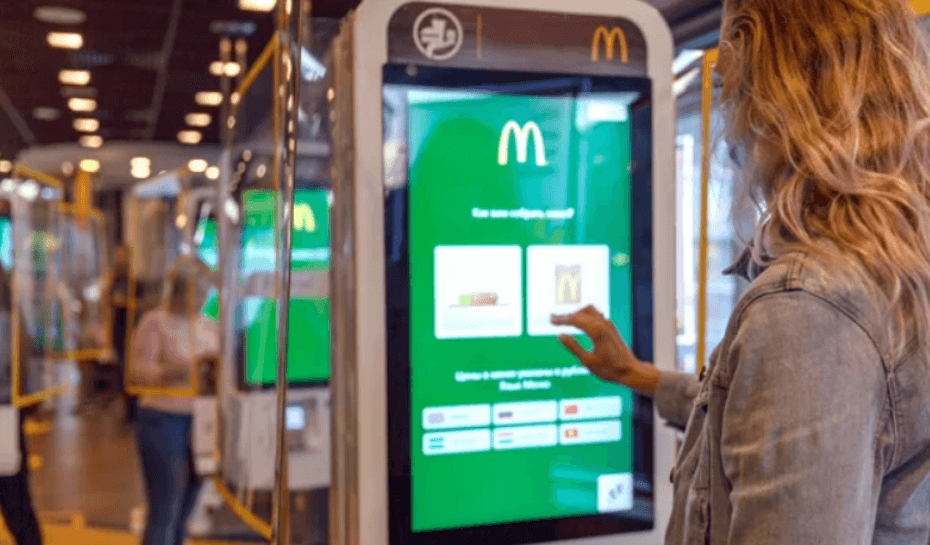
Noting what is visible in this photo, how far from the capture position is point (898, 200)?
932 mm

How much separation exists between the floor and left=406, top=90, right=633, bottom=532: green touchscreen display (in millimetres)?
3821

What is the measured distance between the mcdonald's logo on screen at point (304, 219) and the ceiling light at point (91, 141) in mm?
8796

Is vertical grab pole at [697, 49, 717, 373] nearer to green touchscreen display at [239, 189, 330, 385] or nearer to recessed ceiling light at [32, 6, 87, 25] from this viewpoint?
green touchscreen display at [239, 189, 330, 385]

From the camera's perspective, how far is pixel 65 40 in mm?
6582

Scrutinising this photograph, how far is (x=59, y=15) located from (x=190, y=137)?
5244mm

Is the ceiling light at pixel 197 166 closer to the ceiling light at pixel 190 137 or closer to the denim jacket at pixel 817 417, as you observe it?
the ceiling light at pixel 190 137

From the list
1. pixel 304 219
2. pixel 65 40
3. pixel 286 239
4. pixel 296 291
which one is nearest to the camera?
pixel 286 239

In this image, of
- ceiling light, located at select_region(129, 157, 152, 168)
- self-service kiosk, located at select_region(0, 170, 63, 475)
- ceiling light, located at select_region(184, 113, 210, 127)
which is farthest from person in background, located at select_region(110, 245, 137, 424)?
ceiling light, located at select_region(129, 157, 152, 168)

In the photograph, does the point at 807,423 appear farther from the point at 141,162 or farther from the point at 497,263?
the point at 141,162

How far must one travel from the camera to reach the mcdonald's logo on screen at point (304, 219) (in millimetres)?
2823

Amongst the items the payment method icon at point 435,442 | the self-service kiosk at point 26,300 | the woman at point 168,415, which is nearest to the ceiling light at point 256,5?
the woman at point 168,415

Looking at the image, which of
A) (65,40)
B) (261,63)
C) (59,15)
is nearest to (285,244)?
(261,63)

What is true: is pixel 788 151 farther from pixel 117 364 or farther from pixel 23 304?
pixel 117 364

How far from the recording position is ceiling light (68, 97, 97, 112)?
28.7 ft
